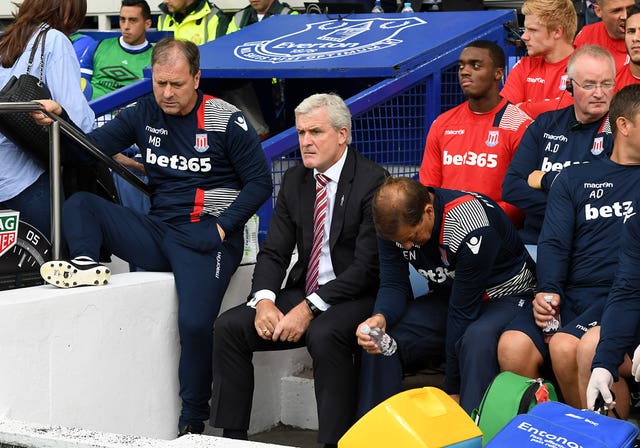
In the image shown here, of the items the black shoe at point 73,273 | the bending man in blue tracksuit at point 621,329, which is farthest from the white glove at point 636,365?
the black shoe at point 73,273

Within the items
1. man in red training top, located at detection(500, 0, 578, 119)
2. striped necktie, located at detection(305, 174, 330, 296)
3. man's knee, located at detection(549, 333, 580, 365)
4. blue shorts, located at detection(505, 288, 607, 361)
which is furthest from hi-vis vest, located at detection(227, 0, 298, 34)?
man's knee, located at detection(549, 333, 580, 365)

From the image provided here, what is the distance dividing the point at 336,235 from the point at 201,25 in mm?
4568

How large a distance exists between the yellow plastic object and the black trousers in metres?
1.43

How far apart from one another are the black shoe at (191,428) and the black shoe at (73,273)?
0.81 m

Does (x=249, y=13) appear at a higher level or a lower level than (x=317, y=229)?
higher

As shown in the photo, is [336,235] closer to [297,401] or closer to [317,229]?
[317,229]

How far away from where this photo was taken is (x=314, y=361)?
503 cm

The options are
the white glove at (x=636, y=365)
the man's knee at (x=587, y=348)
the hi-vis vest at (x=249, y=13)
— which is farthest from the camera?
the hi-vis vest at (x=249, y=13)

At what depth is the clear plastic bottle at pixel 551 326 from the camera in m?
4.66

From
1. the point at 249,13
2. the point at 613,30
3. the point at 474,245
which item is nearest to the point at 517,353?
the point at 474,245

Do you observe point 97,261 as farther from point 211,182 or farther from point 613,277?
point 613,277

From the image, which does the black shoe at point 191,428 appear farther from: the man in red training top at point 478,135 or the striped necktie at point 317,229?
the man in red training top at point 478,135

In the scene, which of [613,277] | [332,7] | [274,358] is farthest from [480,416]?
[332,7]

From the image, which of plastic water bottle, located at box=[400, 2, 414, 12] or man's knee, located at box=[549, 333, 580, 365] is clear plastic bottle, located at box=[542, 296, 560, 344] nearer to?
man's knee, located at box=[549, 333, 580, 365]
